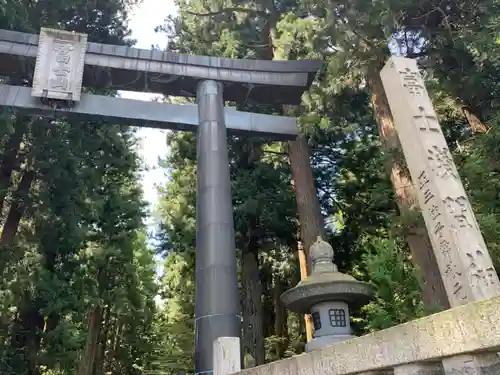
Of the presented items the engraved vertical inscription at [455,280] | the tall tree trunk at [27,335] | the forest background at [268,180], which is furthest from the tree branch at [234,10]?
the engraved vertical inscription at [455,280]

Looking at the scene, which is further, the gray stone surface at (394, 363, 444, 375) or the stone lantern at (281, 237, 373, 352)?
the stone lantern at (281, 237, 373, 352)

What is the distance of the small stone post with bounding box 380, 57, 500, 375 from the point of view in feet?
9.66

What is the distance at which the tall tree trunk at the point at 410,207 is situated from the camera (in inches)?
214

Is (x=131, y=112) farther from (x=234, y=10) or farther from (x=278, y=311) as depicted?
(x=278, y=311)

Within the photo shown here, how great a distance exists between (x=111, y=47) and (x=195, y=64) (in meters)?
1.24

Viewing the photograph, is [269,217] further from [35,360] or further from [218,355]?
[218,355]

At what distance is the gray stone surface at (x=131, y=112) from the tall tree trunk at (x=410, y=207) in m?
1.62

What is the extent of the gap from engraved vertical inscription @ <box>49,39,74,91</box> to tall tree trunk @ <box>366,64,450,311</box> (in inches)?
173

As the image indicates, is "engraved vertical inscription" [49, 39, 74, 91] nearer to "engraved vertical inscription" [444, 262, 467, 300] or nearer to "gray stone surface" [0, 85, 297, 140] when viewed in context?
"gray stone surface" [0, 85, 297, 140]

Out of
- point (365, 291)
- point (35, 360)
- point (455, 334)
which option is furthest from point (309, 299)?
point (35, 360)

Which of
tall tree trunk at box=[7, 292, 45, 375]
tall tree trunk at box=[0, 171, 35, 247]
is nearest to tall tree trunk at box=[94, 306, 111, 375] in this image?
tall tree trunk at box=[7, 292, 45, 375]

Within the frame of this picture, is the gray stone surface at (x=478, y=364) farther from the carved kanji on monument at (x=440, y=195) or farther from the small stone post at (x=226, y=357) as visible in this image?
the small stone post at (x=226, y=357)

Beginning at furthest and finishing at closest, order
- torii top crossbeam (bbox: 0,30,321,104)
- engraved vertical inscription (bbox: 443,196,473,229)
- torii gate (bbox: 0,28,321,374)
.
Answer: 1. torii top crossbeam (bbox: 0,30,321,104)
2. torii gate (bbox: 0,28,321,374)
3. engraved vertical inscription (bbox: 443,196,473,229)

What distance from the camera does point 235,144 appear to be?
1126cm
